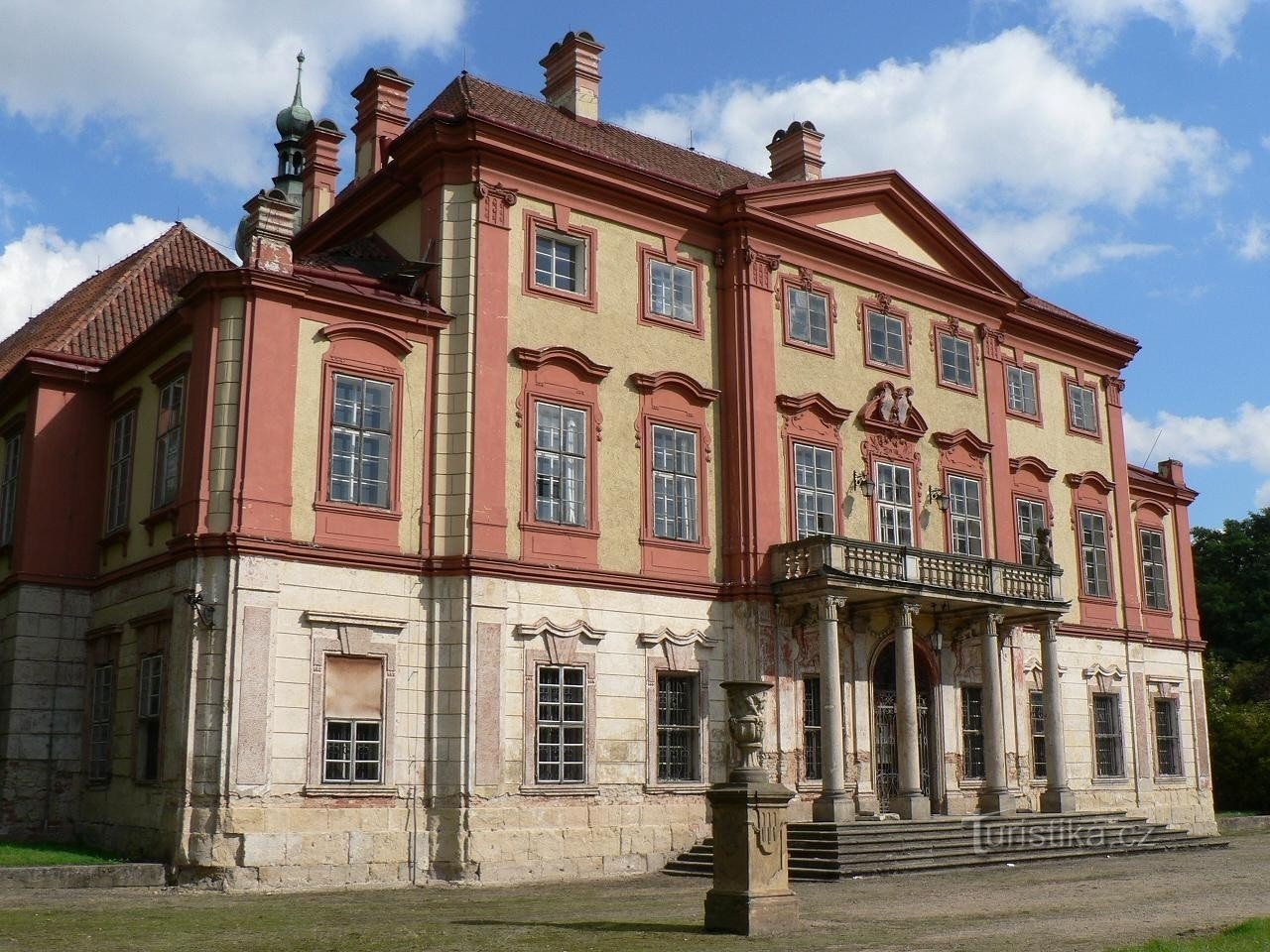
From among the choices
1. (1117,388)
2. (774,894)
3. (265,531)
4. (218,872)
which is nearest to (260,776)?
(218,872)

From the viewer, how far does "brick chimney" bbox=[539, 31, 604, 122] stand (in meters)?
27.9

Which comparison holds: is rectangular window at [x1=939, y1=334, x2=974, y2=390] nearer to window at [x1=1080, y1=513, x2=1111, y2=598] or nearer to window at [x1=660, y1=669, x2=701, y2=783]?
window at [x1=1080, y1=513, x2=1111, y2=598]

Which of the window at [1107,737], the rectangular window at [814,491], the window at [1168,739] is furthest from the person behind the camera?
the window at [1168,739]

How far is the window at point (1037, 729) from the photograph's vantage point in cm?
2862

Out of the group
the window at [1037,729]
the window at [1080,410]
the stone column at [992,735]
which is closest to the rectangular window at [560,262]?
the stone column at [992,735]

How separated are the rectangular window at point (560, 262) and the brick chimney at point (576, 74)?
5177 millimetres

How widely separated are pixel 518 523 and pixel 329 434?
3267 millimetres

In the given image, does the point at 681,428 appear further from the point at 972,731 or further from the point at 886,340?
the point at 972,731

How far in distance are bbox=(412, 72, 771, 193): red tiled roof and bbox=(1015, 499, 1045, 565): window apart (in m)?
9.28

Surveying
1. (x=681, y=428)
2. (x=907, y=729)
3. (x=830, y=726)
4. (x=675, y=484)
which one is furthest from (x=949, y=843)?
(x=681, y=428)

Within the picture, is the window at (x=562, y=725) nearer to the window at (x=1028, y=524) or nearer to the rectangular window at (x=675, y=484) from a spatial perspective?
the rectangular window at (x=675, y=484)

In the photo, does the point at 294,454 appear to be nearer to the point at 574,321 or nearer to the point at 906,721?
the point at 574,321

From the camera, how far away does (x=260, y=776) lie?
18.9m

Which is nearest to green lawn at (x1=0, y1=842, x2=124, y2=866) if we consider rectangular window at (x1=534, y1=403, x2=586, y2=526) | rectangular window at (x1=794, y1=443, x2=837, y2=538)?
rectangular window at (x1=534, y1=403, x2=586, y2=526)
